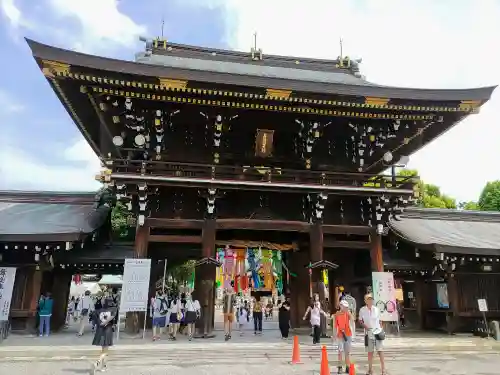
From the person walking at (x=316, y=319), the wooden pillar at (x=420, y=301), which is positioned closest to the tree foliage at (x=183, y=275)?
the wooden pillar at (x=420, y=301)

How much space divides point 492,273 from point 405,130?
768cm

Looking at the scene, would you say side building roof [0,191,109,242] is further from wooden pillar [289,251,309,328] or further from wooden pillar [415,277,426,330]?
wooden pillar [415,277,426,330]

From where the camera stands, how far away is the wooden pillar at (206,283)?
44.6 feet

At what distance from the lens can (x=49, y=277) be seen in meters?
15.5

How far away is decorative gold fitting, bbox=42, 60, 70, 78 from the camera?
37.9 ft

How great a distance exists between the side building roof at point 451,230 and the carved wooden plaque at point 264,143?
7042 mm

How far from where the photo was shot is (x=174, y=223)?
45.9ft

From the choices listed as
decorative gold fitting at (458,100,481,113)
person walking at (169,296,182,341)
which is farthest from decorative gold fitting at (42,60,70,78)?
decorative gold fitting at (458,100,481,113)

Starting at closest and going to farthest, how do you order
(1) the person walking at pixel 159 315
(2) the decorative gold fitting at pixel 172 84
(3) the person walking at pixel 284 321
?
(2) the decorative gold fitting at pixel 172 84
(1) the person walking at pixel 159 315
(3) the person walking at pixel 284 321

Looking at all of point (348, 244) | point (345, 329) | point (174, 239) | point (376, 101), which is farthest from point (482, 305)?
point (174, 239)

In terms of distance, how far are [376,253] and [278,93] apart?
7387 mm

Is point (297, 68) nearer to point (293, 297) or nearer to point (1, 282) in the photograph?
point (293, 297)

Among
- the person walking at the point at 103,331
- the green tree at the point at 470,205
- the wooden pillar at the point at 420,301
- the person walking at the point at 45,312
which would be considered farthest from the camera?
the green tree at the point at 470,205

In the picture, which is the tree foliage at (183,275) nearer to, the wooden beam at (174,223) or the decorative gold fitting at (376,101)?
the wooden beam at (174,223)
